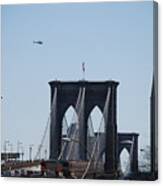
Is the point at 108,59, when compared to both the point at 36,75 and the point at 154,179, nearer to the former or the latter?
the point at 36,75

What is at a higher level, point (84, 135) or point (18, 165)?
point (84, 135)

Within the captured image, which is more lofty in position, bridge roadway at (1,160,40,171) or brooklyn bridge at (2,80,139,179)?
brooklyn bridge at (2,80,139,179)

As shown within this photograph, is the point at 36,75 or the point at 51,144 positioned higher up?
the point at 36,75

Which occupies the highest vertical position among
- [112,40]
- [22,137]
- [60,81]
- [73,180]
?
[112,40]

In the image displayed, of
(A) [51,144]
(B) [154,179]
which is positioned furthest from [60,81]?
(B) [154,179]

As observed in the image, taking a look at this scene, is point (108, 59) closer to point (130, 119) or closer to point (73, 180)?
point (130, 119)

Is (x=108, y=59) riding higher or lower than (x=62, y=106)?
higher

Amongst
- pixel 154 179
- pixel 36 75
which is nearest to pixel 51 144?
pixel 36 75

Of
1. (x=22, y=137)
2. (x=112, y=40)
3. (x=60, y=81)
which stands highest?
(x=112, y=40)

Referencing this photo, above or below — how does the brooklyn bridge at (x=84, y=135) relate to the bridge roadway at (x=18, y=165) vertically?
above
